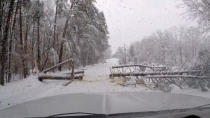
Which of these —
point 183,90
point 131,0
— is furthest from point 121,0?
point 183,90

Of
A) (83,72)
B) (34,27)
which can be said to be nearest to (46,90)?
(83,72)

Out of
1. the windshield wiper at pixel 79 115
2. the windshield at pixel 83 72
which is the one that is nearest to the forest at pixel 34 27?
the windshield at pixel 83 72

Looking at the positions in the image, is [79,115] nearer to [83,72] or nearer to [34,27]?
[83,72]

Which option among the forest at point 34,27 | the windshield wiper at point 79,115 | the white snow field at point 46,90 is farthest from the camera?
the forest at point 34,27

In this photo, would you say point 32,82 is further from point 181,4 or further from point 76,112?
point 181,4

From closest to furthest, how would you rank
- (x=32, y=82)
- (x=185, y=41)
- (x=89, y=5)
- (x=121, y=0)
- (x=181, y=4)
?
(x=32, y=82) → (x=121, y=0) → (x=181, y=4) → (x=89, y=5) → (x=185, y=41)

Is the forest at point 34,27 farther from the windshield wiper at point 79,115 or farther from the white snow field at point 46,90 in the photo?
the windshield wiper at point 79,115

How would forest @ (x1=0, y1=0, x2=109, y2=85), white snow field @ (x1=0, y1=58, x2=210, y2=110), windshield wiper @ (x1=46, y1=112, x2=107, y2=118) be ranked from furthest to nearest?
forest @ (x1=0, y1=0, x2=109, y2=85) → white snow field @ (x1=0, y1=58, x2=210, y2=110) → windshield wiper @ (x1=46, y1=112, x2=107, y2=118)

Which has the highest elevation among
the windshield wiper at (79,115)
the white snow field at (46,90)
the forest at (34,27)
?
the forest at (34,27)

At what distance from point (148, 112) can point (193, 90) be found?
237 inches

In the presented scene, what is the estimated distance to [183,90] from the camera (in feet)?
20.4

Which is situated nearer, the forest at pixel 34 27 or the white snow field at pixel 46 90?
the white snow field at pixel 46 90

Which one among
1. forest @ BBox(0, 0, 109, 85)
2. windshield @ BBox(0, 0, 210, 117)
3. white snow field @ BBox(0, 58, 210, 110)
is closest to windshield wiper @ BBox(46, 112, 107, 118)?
windshield @ BBox(0, 0, 210, 117)

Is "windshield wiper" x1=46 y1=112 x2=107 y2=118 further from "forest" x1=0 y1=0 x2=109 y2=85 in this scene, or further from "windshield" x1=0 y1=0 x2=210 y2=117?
"forest" x1=0 y1=0 x2=109 y2=85
